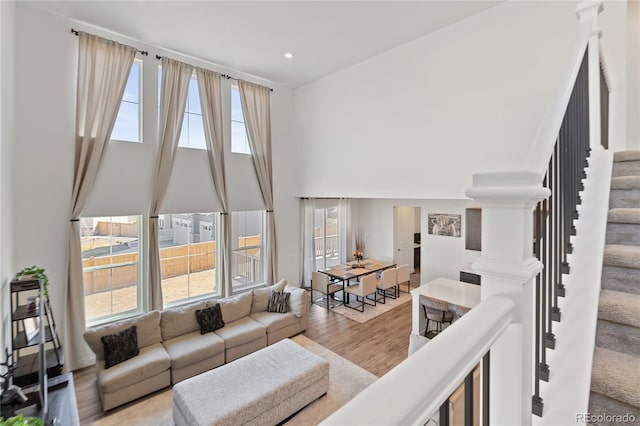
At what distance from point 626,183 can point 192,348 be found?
486cm

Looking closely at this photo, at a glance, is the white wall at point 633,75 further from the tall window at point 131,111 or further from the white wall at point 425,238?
the tall window at point 131,111

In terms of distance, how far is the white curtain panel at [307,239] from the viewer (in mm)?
7199

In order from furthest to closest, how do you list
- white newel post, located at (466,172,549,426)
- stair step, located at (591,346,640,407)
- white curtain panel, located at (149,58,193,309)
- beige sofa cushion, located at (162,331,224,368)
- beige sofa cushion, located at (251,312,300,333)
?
1. beige sofa cushion, located at (251,312,300,333)
2. white curtain panel, located at (149,58,193,309)
3. beige sofa cushion, located at (162,331,224,368)
4. stair step, located at (591,346,640,407)
5. white newel post, located at (466,172,549,426)

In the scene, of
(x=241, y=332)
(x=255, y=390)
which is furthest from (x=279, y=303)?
(x=255, y=390)

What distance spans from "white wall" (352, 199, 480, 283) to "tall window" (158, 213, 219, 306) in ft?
16.1

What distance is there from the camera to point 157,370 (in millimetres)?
3764

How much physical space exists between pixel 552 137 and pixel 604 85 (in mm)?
2278

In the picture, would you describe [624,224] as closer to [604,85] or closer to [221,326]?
[604,85]

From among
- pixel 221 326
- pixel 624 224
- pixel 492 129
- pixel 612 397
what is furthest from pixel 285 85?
pixel 612 397

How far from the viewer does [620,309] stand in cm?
124

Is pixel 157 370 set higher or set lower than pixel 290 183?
lower

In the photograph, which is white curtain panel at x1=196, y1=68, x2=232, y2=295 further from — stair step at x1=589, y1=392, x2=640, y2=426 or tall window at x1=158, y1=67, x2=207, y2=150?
stair step at x1=589, y1=392, x2=640, y2=426

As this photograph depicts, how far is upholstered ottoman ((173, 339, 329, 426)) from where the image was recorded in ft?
9.66

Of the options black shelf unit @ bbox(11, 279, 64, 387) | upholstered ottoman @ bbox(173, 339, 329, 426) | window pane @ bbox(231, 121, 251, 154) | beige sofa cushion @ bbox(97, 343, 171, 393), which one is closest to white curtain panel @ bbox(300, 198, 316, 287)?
window pane @ bbox(231, 121, 251, 154)
